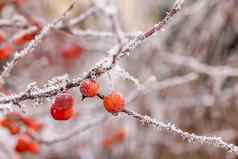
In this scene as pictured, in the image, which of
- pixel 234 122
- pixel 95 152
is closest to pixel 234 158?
pixel 234 122

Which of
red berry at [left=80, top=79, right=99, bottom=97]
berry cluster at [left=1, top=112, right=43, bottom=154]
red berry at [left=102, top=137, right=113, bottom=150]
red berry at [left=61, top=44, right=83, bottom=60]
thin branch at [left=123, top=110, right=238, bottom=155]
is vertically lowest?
thin branch at [left=123, top=110, right=238, bottom=155]

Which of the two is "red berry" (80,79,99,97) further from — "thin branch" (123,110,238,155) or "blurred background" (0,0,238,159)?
"blurred background" (0,0,238,159)

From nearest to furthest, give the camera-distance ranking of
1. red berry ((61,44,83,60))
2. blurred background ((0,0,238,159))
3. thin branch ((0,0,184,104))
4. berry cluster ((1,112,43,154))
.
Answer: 1. thin branch ((0,0,184,104))
2. berry cluster ((1,112,43,154))
3. red berry ((61,44,83,60))
4. blurred background ((0,0,238,159))

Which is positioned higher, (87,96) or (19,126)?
(19,126)

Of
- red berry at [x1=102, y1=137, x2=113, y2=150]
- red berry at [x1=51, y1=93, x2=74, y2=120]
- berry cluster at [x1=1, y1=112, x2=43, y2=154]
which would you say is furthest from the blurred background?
red berry at [x1=51, y1=93, x2=74, y2=120]

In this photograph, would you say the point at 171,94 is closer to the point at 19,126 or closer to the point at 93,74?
the point at 19,126

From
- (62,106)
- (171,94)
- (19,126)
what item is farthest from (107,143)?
(62,106)

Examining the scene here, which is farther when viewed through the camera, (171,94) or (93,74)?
(171,94)
